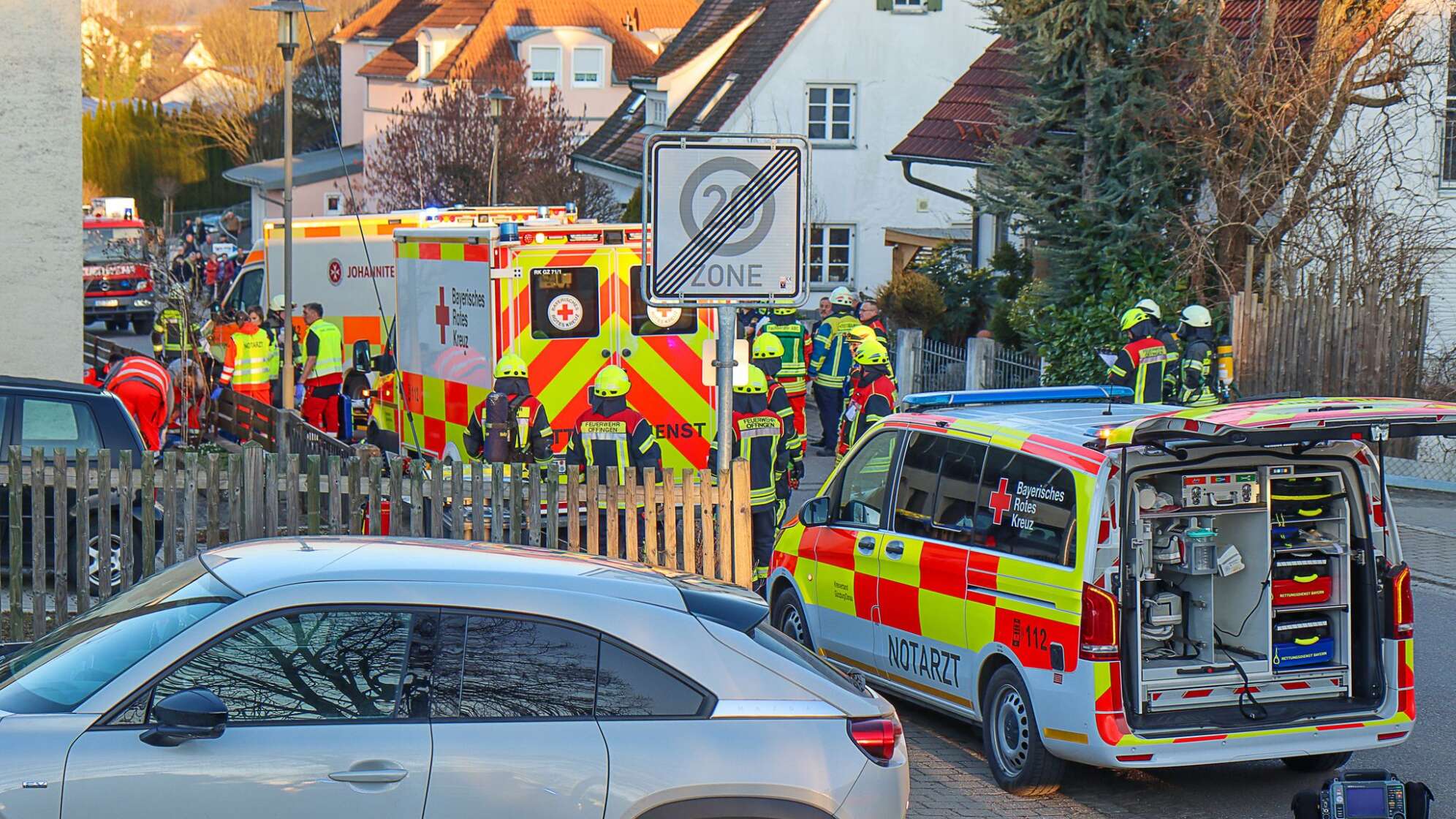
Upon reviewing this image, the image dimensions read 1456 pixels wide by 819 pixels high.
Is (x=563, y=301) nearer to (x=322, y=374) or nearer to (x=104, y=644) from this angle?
(x=322, y=374)

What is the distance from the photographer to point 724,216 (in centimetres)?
702

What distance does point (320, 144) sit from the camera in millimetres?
72125

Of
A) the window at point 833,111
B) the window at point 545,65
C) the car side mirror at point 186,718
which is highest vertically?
the window at point 545,65

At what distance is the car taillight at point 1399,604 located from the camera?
727 cm

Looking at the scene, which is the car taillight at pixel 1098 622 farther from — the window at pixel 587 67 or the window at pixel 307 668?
the window at pixel 587 67

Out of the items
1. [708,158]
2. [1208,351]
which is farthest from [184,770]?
[1208,351]

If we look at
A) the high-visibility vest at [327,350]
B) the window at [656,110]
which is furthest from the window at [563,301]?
the window at [656,110]

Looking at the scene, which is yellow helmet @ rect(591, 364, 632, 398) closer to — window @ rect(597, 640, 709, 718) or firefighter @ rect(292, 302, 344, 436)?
window @ rect(597, 640, 709, 718)

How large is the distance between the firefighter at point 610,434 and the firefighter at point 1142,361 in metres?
4.94

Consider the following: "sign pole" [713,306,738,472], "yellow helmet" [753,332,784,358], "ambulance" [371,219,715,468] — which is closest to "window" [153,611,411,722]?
"sign pole" [713,306,738,472]

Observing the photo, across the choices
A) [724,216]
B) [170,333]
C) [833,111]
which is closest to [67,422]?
[724,216]

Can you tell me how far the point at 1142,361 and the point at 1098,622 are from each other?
25.1ft

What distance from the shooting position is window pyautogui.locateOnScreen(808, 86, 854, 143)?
1419 inches

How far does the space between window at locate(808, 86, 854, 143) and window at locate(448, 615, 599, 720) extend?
105 feet
